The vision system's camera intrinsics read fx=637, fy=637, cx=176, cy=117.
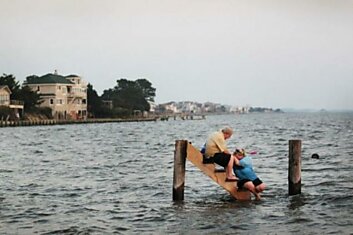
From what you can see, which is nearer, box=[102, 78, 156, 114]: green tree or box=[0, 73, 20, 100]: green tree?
box=[0, 73, 20, 100]: green tree

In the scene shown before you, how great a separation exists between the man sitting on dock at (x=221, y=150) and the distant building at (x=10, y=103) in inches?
3757

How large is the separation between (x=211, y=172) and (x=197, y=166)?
388 mm

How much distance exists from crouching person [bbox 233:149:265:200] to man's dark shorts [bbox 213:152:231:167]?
0.28m

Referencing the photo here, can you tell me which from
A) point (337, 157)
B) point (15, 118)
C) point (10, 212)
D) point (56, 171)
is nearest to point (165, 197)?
point (10, 212)

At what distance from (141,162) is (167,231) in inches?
742

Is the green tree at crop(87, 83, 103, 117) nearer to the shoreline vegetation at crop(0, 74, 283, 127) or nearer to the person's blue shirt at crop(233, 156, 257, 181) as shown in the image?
the shoreline vegetation at crop(0, 74, 283, 127)

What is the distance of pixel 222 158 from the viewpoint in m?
15.6

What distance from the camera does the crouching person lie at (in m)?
15.9

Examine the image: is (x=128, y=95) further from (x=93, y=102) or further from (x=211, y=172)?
(x=211, y=172)

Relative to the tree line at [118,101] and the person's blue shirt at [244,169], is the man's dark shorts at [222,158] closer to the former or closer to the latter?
the person's blue shirt at [244,169]

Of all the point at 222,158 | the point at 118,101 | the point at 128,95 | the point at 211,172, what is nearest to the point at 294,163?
the point at 222,158

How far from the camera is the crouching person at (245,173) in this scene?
15.9 meters

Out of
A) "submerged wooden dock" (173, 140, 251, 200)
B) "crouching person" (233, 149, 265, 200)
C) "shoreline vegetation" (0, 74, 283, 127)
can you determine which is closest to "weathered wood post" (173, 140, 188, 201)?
"submerged wooden dock" (173, 140, 251, 200)

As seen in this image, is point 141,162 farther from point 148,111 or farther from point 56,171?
point 148,111
